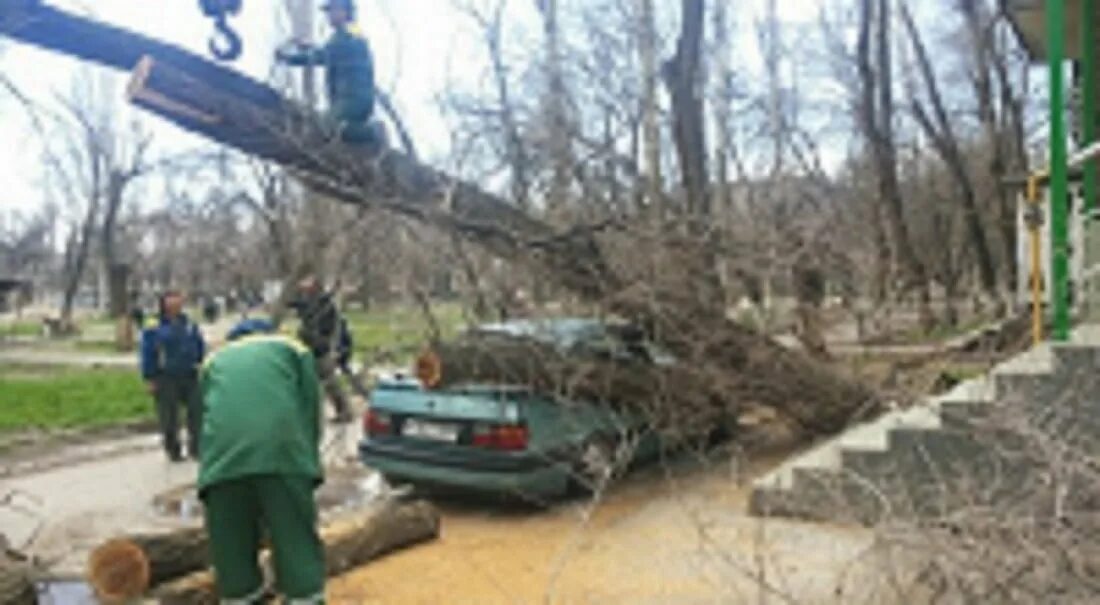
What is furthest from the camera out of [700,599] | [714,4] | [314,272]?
[714,4]

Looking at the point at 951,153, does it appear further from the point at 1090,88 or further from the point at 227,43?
the point at 227,43

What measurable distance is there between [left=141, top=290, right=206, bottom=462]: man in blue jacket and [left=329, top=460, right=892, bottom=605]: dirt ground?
364cm

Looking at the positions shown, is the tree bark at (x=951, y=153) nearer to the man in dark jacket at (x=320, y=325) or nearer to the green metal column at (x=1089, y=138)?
the green metal column at (x=1089, y=138)

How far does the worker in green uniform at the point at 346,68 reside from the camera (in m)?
6.28

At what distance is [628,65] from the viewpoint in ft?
74.2

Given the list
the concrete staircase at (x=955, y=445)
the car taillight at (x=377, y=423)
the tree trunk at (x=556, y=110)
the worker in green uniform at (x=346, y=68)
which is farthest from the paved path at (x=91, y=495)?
the concrete staircase at (x=955, y=445)

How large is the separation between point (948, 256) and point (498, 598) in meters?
23.7

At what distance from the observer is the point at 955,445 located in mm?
5543

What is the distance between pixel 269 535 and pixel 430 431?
2.59 m

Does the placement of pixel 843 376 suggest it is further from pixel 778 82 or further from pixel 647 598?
pixel 778 82

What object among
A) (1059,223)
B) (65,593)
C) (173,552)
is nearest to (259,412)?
(173,552)

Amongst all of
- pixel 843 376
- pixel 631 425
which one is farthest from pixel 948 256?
pixel 631 425

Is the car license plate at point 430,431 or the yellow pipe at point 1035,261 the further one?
the car license plate at point 430,431

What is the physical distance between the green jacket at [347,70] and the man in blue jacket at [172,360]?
12.6 ft
